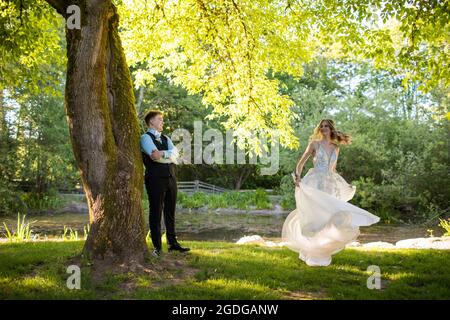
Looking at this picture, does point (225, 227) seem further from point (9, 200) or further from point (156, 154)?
point (156, 154)

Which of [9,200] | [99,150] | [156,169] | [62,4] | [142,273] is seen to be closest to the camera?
[142,273]

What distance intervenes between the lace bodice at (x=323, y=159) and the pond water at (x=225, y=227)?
722 cm

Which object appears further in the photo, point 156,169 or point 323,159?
point 323,159

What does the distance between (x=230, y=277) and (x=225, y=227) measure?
1163cm

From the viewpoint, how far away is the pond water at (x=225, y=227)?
14.5 m

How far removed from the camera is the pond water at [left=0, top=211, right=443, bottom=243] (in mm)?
14508

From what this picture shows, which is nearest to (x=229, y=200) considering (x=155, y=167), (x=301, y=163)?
(x=301, y=163)

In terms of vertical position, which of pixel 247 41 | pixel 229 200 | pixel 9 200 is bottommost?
pixel 229 200

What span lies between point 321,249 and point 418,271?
4.55ft

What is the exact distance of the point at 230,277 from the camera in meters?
5.57

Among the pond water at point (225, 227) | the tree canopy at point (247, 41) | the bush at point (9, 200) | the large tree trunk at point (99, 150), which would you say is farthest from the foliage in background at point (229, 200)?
the large tree trunk at point (99, 150)

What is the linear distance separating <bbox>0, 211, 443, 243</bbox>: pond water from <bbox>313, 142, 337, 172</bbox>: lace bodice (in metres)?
7.22

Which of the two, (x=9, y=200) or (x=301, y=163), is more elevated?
(x=301, y=163)
